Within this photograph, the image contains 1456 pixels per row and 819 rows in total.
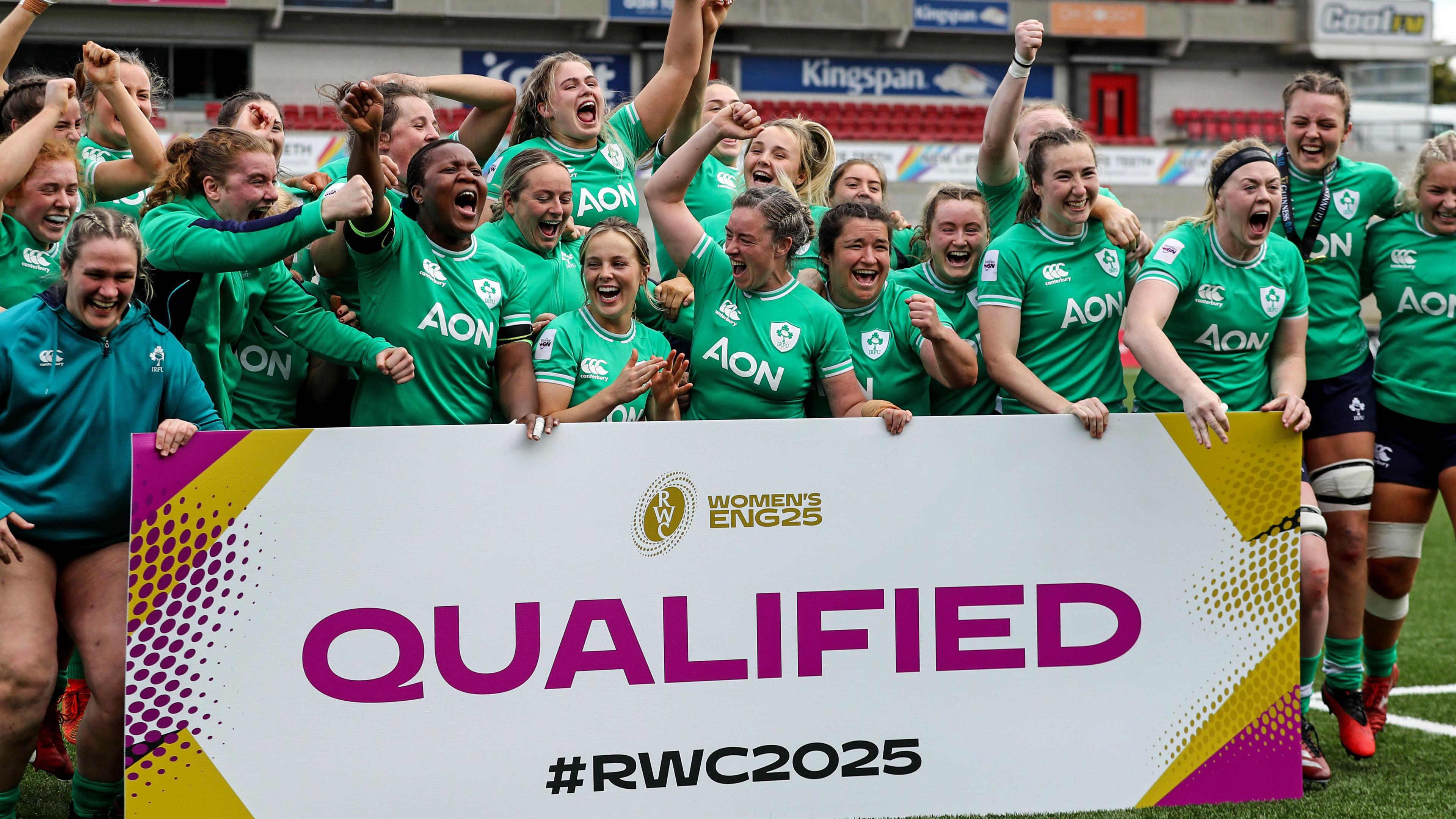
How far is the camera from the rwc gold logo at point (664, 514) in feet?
11.9

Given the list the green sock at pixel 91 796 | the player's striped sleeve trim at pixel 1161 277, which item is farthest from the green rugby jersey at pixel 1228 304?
the green sock at pixel 91 796

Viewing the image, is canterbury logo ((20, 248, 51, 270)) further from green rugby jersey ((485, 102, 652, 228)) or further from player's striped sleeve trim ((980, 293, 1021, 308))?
player's striped sleeve trim ((980, 293, 1021, 308))

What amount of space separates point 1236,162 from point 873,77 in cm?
2674

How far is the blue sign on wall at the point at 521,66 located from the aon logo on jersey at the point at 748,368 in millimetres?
23888

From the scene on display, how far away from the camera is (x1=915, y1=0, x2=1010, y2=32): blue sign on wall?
29406 mm

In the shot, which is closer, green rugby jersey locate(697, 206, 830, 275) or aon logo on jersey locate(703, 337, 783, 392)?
aon logo on jersey locate(703, 337, 783, 392)

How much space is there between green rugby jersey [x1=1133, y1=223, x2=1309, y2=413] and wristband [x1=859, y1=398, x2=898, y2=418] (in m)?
0.96

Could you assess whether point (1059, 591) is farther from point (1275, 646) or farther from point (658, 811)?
point (658, 811)

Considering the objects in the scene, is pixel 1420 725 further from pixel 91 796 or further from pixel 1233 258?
pixel 91 796

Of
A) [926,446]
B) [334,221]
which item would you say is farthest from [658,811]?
[334,221]

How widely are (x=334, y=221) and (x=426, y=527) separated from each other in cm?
86

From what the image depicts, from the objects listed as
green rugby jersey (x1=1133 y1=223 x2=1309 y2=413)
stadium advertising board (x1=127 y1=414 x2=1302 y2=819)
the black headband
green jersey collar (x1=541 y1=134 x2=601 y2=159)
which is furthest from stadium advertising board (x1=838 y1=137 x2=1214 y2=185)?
stadium advertising board (x1=127 y1=414 x2=1302 y2=819)

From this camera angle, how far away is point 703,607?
366 cm

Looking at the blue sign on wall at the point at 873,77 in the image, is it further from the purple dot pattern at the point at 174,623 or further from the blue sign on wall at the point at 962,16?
the purple dot pattern at the point at 174,623
